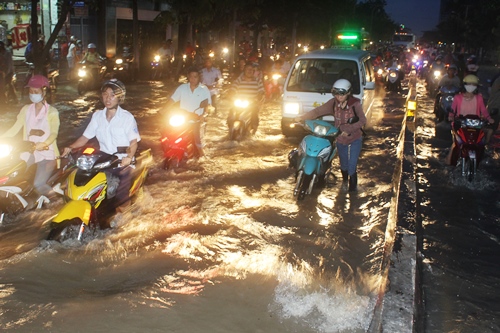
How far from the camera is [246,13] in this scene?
30.8 metres

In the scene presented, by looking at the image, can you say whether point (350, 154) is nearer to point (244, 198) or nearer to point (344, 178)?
point (344, 178)

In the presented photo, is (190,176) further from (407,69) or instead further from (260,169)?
(407,69)

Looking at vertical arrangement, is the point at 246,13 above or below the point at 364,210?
above

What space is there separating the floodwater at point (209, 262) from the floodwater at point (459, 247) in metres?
0.54

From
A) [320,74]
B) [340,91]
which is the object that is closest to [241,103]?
[320,74]

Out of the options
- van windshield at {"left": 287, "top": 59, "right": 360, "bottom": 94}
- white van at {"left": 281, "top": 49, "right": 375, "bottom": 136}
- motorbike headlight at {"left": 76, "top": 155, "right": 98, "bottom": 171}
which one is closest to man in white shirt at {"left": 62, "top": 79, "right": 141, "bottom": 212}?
motorbike headlight at {"left": 76, "top": 155, "right": 98, "bottom": 171}

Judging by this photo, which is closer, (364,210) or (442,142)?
(364,210)

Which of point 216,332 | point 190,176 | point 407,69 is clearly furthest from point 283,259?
point 407,69

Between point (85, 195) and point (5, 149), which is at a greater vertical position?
point (5, 149)

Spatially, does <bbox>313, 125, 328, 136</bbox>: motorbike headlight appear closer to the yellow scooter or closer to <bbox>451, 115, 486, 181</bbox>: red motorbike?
<bbox>451, 115, 486, 181</bbox>: red motorbike

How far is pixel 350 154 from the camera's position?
7.95m

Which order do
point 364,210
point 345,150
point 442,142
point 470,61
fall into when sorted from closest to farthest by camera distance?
point 364,210, point 345,150, point 442,142, point 470,61

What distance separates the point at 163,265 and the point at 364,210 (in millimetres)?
3168

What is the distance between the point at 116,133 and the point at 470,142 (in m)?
5.69
